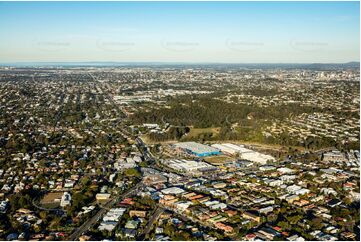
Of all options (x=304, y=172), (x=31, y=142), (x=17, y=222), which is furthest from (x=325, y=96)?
(x=17, y=222)

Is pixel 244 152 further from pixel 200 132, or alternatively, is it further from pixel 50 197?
pixel 50 197

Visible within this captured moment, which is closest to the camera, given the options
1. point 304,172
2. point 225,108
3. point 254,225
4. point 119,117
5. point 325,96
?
point 254,225

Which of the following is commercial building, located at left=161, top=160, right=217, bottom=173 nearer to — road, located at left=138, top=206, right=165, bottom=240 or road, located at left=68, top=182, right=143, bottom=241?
road, located at left=68, top=182, right=143, bottom=241

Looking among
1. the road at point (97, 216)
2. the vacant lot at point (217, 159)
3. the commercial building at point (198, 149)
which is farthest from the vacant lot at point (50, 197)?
the commercial building at point (198, 149)

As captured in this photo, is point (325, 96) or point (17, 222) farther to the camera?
point (325, 96)

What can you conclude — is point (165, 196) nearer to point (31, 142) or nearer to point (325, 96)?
point (31, 142)

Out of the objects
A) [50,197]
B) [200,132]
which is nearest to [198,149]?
[200,132]
